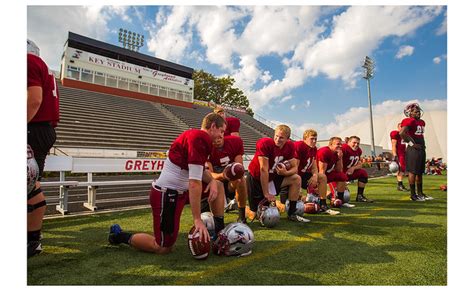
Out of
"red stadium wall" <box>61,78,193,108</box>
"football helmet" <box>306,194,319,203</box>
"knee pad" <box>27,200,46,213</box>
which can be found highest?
"red stadium wall" <box>61,78,193,108</box>

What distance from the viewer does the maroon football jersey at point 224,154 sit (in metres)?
4.30

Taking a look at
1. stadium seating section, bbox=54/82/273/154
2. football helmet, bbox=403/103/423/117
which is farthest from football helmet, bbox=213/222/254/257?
stadium seating section, bbox=54/82/273/154

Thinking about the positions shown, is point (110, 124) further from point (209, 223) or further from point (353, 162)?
point (209, 223)

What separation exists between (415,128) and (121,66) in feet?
89.6

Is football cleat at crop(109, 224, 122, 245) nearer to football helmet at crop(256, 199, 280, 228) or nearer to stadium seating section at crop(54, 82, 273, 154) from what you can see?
football helmet at crop(256, 199, 280, 228)

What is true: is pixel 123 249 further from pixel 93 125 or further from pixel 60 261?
pixel 93 125

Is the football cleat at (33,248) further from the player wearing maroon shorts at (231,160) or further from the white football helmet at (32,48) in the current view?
the player wearing maroon shorts at (231,160)

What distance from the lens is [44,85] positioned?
9.46 ft

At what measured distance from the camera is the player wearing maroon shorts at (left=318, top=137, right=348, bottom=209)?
218 inches

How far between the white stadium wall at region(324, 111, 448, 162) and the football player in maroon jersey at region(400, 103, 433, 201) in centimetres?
3214

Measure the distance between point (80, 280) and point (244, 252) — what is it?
143cm

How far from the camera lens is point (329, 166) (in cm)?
569

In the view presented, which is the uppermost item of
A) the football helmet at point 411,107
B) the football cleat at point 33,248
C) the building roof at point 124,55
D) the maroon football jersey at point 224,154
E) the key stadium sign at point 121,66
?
the building roof at point 124,55

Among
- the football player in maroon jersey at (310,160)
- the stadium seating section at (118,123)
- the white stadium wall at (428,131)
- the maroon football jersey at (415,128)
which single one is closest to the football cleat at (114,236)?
the football player in maroon jersey at (310,160)
